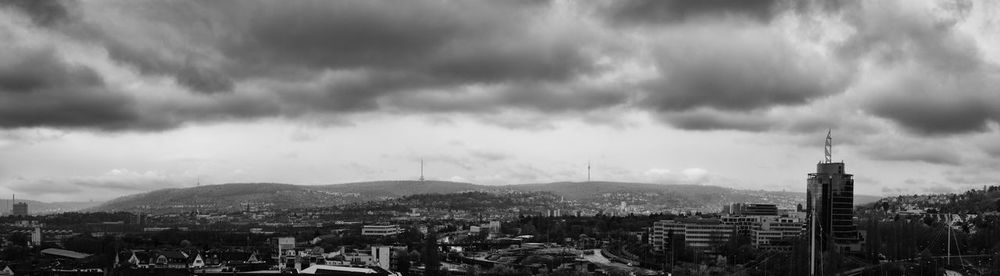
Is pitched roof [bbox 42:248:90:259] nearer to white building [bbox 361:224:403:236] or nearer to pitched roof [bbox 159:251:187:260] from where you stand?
pitched roof [bbox 159:251:187:260]

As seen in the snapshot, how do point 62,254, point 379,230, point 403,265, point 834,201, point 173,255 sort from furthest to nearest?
point 379,230 < point 834,201 < point 62,254 < point 173,255 < point 403,265

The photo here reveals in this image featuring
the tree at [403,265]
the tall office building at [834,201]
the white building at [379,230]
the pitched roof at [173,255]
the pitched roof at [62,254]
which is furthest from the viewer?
the white building at [379,230]

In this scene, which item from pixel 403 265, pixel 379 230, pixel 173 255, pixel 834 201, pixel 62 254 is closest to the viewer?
pixel 403 265

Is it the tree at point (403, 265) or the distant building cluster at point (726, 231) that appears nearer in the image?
the tree at point (403, 265)

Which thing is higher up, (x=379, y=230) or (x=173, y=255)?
(x=173, y=255)

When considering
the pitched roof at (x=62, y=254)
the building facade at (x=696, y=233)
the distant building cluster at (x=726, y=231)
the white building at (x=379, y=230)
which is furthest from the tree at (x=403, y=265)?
the white building at (x=379, y=230)

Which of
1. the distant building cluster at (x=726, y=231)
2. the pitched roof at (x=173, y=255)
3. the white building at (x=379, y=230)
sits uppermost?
the distant building cluster at (x=726, y=231)

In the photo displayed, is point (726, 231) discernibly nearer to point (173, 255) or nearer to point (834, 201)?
point (834, 201)

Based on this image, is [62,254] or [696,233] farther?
[696,233]

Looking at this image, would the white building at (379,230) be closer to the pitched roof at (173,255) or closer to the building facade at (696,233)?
the building facade at (696,233)

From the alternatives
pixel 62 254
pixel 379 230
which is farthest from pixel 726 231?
pixel 62 254
